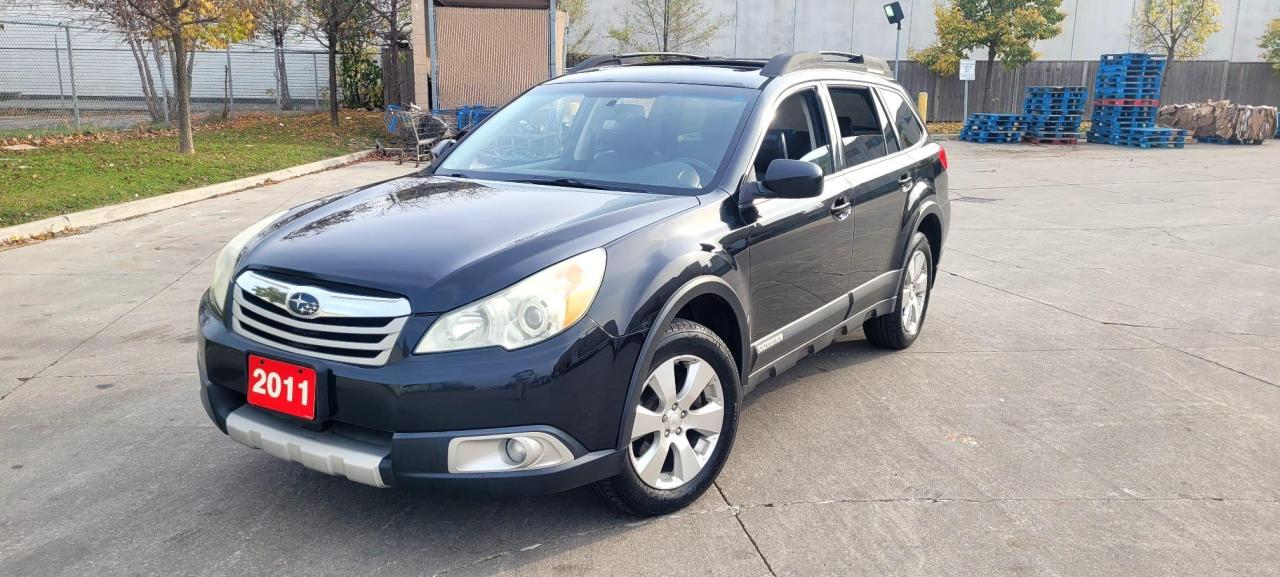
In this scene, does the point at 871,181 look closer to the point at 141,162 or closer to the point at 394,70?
the point at 141,162

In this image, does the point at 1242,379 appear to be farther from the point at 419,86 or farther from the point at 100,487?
the point at 419,86

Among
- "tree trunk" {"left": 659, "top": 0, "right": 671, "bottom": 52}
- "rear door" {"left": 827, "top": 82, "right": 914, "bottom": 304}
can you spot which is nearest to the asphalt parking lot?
"rear door" {"left": 827, "top": 82, "right": 914, "bottom": 304}

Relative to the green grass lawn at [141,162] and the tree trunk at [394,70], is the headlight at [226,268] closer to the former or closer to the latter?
the green grass lawn at [141,162]

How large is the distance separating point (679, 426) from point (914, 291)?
9.26 feet

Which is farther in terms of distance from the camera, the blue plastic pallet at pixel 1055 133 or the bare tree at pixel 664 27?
the bare tree at pixel 664 27

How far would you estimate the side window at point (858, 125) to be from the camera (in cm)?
492

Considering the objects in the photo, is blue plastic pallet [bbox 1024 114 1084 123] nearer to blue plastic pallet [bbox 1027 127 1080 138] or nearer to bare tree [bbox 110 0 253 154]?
blue plastic pallet [bbox 1027 127 1080 138]

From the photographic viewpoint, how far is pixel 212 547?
3.26 m

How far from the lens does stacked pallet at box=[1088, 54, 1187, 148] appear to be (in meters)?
24.9

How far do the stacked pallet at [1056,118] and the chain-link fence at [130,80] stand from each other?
1926 centimetres

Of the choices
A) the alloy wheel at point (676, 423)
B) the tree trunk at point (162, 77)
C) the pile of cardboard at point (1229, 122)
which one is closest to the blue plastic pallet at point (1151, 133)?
the pile of cardboard at point (1229, 122)

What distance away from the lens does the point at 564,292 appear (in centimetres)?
306

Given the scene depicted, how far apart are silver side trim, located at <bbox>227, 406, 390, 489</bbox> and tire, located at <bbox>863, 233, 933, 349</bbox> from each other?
11.1ft

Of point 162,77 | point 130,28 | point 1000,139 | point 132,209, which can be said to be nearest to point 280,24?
point 162,77
